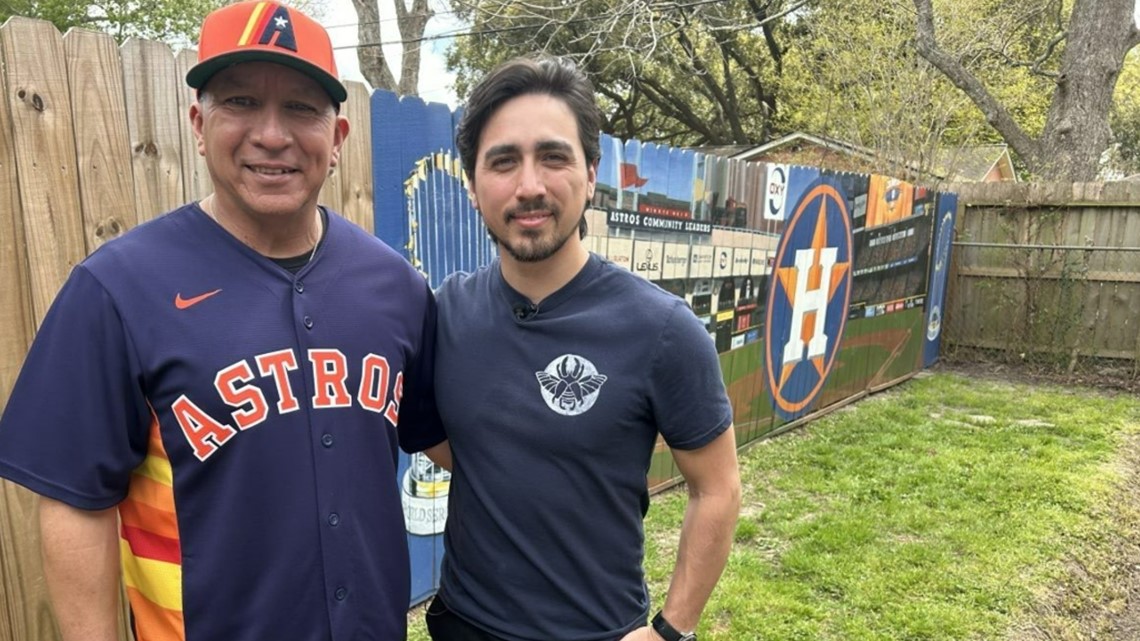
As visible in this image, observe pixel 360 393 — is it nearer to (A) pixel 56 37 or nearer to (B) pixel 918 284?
(A) pixel 56 37

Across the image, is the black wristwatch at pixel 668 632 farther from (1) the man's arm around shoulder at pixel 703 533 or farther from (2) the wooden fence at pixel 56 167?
(2) the wooden fence at pixel 56 167

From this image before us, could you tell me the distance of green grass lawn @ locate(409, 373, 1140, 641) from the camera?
376 centimetres

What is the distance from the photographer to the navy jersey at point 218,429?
1.35 meters

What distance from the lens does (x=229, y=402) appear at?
4.74 feet

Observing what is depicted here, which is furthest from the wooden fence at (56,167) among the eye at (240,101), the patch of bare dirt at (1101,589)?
the patch of bare dirt at (1101,589)

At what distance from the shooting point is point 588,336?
5.72 ft

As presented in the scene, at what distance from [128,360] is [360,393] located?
0.43 metres

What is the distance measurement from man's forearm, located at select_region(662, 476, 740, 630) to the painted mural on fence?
1953 millimetres

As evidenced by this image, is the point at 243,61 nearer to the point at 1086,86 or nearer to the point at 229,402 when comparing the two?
the point at 229,402

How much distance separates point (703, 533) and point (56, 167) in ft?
6.85

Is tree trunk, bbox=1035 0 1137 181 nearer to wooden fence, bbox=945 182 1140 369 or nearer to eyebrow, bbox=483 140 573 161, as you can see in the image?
wooden fence, bbox=945 182 1140 369

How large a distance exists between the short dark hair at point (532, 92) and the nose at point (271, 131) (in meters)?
0.45

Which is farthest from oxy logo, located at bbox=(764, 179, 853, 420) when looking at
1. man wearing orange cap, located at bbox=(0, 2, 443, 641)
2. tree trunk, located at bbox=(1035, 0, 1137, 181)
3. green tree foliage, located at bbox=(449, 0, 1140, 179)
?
tree trunk, located at bbox=(1035, 0, 1137, 181)

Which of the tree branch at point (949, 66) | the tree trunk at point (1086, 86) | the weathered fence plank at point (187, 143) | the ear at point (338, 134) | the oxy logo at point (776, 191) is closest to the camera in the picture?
the ear at point (338, 134)
